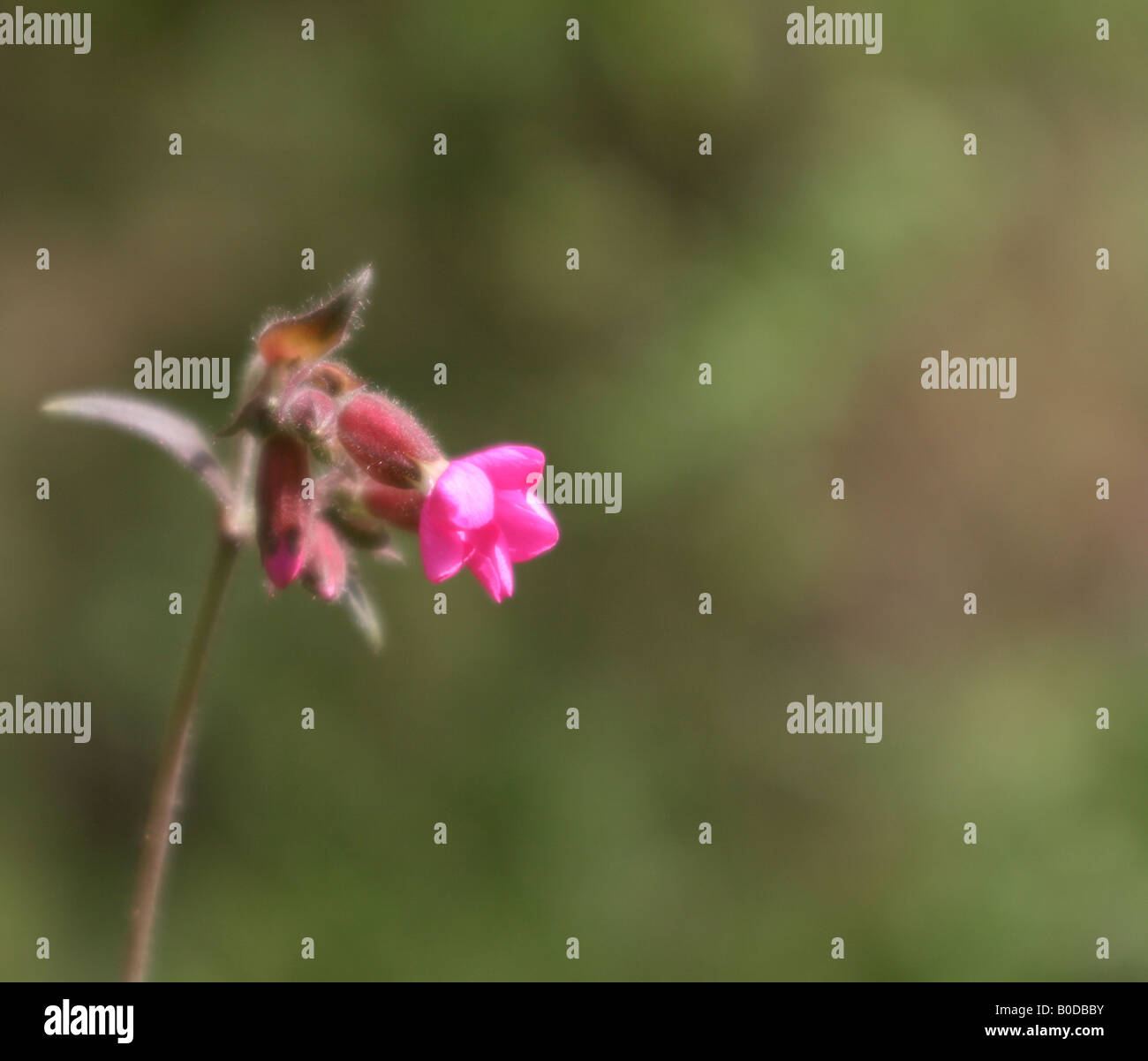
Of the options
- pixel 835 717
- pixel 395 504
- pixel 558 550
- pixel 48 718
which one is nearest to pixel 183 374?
pixel 48 718

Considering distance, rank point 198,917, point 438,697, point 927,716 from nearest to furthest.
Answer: point 198,917
point 438,697
point 927,716

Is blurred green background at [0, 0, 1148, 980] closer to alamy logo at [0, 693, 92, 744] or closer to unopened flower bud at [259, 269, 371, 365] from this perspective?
alamy logo at [0, 693, 92, 744]

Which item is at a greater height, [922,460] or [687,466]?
[922,460]

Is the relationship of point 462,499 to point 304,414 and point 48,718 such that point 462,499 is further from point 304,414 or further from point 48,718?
point 48,718

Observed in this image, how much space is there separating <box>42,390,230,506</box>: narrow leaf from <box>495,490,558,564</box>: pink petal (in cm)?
34

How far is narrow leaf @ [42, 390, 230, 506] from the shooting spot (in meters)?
1.53

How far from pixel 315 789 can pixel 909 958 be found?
1.46m

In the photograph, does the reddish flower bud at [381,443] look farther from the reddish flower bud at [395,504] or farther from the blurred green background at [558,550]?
the blurred green background at [558,550]

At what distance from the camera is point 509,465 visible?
1.50 metres

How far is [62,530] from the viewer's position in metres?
3.28

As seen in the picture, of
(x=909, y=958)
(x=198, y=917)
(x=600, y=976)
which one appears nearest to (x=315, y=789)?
(x=198, y=917)

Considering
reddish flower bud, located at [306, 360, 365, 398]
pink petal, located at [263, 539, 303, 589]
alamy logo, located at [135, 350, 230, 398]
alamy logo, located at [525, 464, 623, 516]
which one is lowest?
pink petal, located at [263, 539, 303, 589]

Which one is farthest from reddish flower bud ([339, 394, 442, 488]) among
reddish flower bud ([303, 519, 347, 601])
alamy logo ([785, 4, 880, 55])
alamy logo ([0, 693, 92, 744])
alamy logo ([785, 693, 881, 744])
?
alamy logo ([785, 4, 880, 55])
